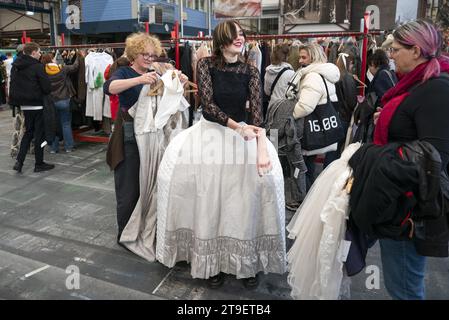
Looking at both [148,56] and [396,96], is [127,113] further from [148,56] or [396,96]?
[396,96]

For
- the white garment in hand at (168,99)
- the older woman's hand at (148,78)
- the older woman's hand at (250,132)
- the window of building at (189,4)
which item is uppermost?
the window of building at (189,4)

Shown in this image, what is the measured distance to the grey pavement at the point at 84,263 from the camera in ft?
7.55

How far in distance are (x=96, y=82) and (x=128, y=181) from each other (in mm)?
3244

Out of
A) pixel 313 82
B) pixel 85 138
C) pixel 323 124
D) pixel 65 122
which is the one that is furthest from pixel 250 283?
pixel 85 138

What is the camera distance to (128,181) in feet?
8.90

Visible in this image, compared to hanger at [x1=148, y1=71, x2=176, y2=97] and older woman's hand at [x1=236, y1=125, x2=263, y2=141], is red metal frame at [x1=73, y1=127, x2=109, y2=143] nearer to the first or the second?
hanger at [x1=148, y1=71, x2=176, y2=97]

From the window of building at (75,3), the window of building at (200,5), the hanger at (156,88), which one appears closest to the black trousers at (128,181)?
the hanger at (156,88)

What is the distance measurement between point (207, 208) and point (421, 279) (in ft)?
3.72

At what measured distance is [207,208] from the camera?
217 cm

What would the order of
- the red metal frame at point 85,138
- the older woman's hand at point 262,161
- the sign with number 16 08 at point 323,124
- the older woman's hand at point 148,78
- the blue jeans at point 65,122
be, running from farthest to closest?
1. the red metal frame at point 85,138
2. the blue jeans at point 65,122
3. the sign with number 16 08 at point 323,124
4. the older woman's hand at point 148,78
5. the older woman's hand at point 262,161

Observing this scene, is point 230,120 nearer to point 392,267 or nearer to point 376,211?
point 376,211

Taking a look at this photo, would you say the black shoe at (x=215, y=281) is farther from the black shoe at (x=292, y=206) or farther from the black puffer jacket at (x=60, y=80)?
the black puffer jacket at (x=60, y=80)

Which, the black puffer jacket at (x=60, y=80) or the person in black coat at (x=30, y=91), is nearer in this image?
the person in black coat at (x=30, y=91)

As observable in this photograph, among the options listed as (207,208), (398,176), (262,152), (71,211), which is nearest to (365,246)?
(398,176)
